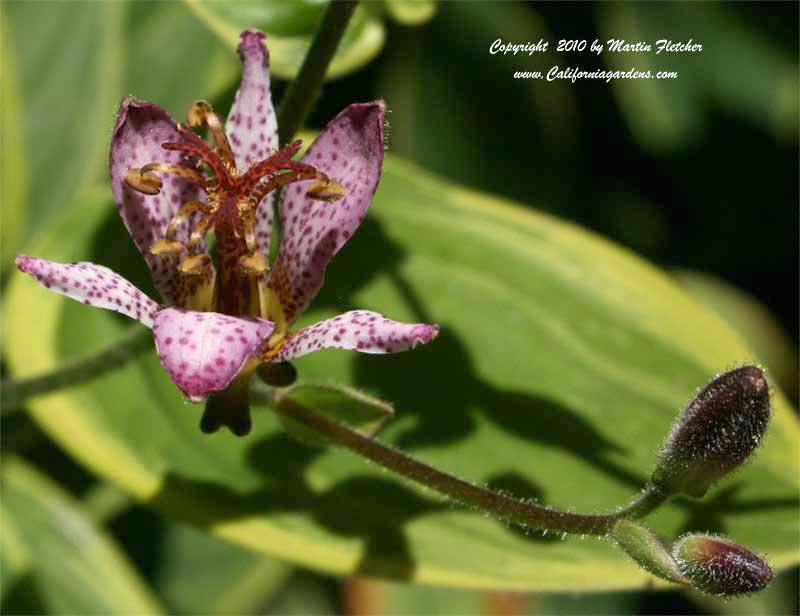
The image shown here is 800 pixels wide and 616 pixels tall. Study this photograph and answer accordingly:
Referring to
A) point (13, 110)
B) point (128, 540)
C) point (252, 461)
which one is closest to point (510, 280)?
point (252, 461)

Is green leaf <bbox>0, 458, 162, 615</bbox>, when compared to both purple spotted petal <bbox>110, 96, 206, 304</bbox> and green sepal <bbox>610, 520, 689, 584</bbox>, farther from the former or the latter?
green sepal <bbox>610, 520, 689, 584</bbox>

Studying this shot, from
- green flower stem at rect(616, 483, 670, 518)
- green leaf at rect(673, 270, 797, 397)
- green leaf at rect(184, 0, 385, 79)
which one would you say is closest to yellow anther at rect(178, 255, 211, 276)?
green leaf at rect(184, 0, 385, 79)

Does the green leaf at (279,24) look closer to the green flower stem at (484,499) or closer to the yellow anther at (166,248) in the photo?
the yellow anther at (166,248)

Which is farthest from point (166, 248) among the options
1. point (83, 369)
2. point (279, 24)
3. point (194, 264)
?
point (279, 24)

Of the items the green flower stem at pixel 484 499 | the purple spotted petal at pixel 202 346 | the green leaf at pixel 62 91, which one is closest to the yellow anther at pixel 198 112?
the purple spotted petal at pixel 202 346

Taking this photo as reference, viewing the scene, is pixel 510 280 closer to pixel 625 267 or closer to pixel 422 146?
pixel 625 267

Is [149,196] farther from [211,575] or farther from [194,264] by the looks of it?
[211,575]
